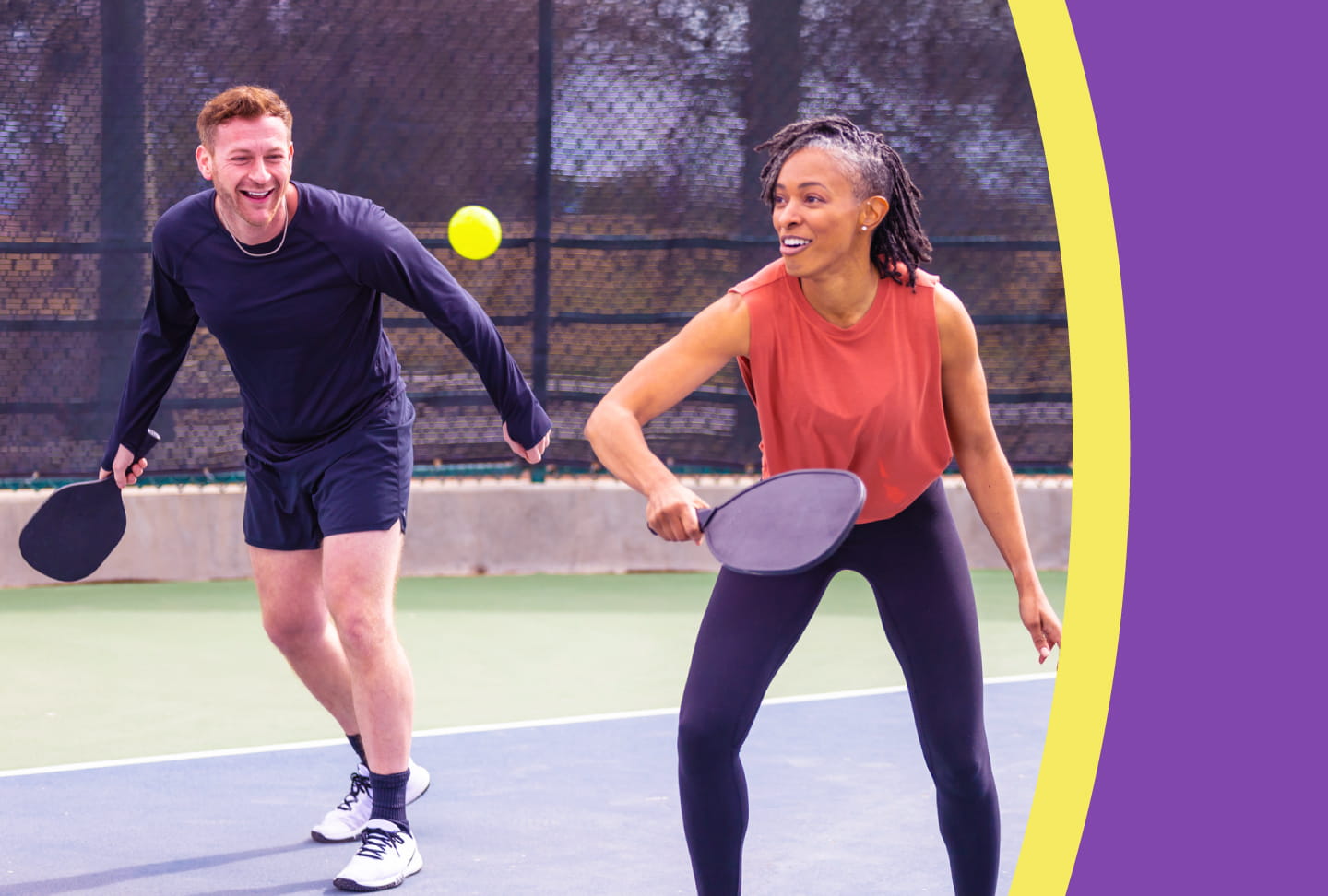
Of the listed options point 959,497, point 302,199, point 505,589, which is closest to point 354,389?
point 302,199

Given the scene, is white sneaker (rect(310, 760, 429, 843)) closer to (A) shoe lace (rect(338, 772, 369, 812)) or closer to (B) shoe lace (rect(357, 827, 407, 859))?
(A) shoe lace (rect(338, 772, 369, 812))

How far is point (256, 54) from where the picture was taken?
805cm

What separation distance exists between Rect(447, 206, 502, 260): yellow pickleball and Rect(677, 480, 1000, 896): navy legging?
16.1ft

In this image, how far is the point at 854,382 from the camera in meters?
3.32

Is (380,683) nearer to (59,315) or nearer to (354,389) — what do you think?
(354,389)

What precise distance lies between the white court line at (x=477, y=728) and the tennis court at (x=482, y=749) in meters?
0.02

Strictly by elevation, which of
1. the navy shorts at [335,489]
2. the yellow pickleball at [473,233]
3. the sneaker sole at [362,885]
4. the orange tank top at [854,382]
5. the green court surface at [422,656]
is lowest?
the green court surface at [422,656]

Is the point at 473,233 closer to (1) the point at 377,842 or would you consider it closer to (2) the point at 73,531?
(2) the point at 73,531

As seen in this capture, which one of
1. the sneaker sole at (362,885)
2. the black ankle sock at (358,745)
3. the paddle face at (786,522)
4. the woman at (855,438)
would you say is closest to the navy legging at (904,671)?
the woman at (855,438)

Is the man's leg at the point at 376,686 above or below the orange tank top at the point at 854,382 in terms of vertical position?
below

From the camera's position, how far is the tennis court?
432cm

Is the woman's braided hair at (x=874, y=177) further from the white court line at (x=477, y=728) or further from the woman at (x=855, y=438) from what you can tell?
the white court line at (x=477, y=728)

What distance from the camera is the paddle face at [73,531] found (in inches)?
191

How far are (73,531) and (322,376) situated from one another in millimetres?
1117
